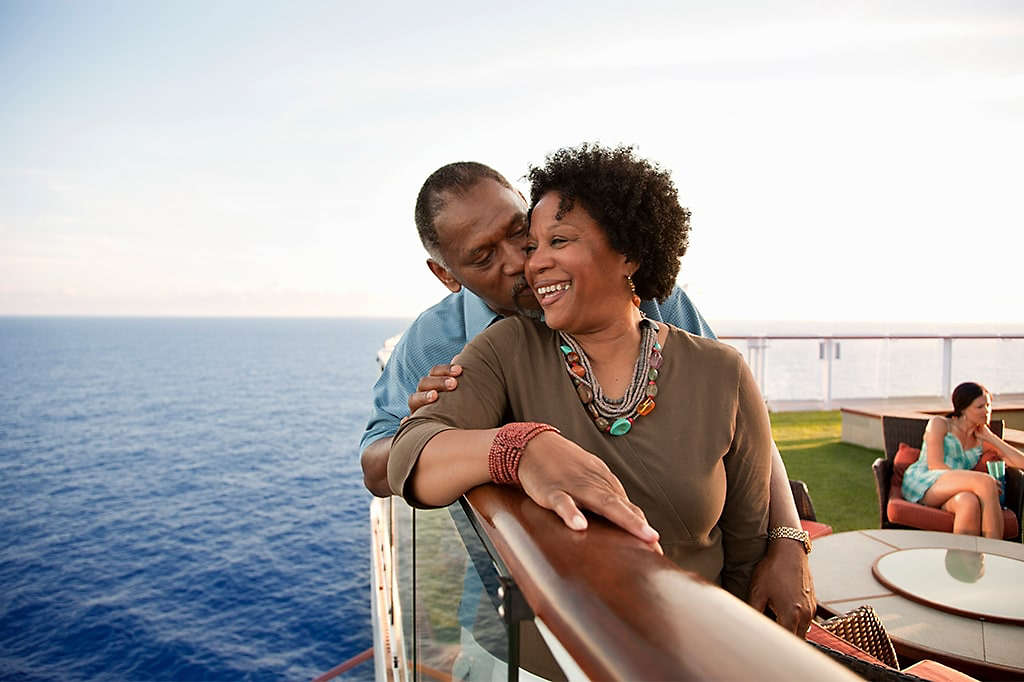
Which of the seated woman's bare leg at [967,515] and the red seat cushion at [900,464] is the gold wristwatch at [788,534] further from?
the red seat cushion at [900,464]

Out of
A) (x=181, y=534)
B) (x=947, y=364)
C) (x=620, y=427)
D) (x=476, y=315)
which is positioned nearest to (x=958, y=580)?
(x=476, y=315)

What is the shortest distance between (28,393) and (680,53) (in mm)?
87771

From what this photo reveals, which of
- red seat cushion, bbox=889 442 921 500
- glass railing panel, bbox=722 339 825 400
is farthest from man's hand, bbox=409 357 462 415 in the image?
glass railing panel, bbox=722 339 825 400

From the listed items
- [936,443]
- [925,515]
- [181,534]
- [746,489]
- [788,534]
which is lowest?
[181,534]

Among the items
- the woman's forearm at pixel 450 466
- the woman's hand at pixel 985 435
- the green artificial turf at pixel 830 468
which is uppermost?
the woman's forearm at pixel 450 466

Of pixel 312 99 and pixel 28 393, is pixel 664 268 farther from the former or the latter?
pixel 28 393

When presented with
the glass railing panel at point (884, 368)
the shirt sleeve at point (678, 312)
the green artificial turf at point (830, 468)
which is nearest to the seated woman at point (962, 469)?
the green artificial turf at point (830, 468)

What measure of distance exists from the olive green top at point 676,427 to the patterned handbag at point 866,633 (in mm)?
1277

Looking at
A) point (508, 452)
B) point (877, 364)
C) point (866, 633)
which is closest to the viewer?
point (508, 452)

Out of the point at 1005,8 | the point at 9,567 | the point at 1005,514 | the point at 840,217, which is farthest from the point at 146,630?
the point at 840,217

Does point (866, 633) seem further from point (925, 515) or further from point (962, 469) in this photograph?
point (962, 469)

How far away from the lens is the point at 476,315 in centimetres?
251

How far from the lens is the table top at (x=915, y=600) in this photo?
3180 millimetres

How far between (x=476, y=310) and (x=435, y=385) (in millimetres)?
915
